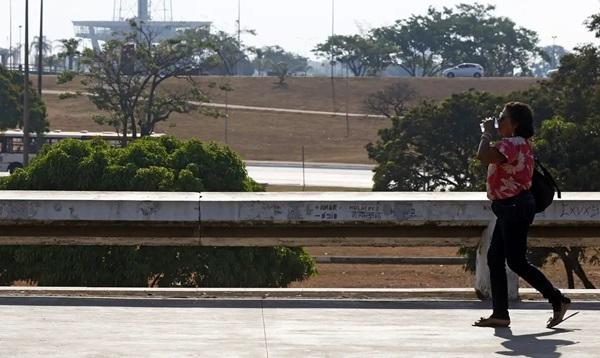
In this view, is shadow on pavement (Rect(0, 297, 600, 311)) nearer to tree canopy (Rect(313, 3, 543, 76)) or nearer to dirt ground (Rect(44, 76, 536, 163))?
dirt ground (Rect(44, 76, 536, 163))

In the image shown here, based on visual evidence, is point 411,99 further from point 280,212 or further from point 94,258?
point 280,212

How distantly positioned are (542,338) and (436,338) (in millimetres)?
630

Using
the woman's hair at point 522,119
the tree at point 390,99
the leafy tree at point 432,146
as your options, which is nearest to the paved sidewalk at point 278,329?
the woman's hair at point 522,119

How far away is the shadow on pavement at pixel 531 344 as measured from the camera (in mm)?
7336

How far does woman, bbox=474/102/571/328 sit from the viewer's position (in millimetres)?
8219

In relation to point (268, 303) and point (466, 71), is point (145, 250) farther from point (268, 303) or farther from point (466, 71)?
point (466, 71)

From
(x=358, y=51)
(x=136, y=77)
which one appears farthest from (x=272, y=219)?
(x=358, y=51)

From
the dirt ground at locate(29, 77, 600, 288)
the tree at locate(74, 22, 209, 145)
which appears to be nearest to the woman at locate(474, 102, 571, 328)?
the dirt ground at locate(29, 77, 600, 288)

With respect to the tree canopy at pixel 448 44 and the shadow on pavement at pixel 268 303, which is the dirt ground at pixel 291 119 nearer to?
the tree canopy at pixel 448 44

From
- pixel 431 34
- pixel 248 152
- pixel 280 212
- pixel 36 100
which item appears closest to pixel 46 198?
pixel 280 212

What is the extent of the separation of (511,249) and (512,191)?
0.37m

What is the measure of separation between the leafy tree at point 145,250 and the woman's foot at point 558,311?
516 inches

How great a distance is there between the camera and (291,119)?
10156 cm

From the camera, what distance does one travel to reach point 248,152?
8762cm
